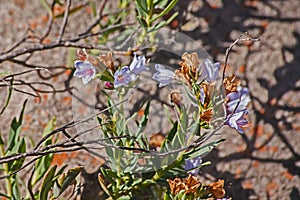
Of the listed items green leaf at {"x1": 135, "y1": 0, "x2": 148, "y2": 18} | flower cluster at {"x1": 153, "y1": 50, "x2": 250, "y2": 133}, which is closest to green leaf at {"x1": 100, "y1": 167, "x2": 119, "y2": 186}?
flower cluster at {"x1": 153, "y1": 50, "x2": 250, "y2": 133}

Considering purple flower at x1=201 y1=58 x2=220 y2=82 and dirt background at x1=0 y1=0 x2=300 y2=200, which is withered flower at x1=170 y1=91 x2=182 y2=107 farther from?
dirt background at x1=0 y1=0 x2=300 y2=200

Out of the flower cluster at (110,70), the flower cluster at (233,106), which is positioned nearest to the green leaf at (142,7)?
the flower cluster at (110,70)

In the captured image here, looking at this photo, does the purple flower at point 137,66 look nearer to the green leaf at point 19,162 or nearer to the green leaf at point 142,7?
the green leaf at point 142,7

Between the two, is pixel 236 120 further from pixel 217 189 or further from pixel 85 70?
pixel 85 70

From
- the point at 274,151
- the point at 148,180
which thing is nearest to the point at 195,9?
the point at 274,151

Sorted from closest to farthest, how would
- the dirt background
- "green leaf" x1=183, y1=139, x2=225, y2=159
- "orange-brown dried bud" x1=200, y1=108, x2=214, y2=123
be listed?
"orange-brown dried bud" x1=200, y1=108, x2=214, y2=123 < "green leaf" x1=183, y1=139, x2=225, y2=159 < the dirt background

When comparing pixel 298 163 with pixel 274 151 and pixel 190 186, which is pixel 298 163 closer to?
pixel 274 151
